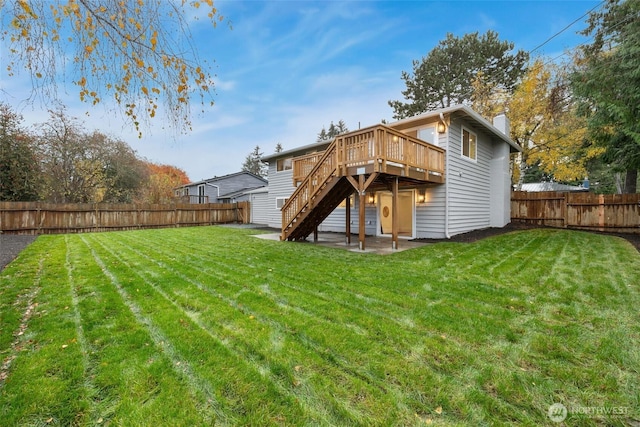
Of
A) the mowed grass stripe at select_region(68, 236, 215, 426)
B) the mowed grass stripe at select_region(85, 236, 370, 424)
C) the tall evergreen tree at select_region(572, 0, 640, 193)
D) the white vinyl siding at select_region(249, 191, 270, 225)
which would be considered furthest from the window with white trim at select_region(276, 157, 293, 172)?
the mowed grass stripe at select_region(68, 236, 215, 426)

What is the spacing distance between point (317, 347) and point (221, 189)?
26.5m

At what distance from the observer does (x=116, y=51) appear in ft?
11.2

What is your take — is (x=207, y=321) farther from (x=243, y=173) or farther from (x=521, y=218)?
(x=243, y=173)

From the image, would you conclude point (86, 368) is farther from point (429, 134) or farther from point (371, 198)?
point (429, 134)

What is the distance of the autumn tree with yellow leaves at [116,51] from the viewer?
2.99 meters

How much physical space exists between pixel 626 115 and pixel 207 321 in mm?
11220

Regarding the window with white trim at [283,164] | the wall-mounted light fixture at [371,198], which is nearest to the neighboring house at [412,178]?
Result: the wall-mounted light fixture at [371,198]

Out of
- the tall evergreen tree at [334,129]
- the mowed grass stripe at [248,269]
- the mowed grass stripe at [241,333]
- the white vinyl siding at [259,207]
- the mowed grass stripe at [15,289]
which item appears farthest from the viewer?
the tall evergreen tree at [334,129]

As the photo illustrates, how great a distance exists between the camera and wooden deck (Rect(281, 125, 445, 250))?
763cm

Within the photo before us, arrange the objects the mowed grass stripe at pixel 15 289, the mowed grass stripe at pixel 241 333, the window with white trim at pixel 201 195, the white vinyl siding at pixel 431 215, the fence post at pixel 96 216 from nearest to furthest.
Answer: the mowed grass stripe at pixel 241 333
the mowed grass stripe at pixel 15 289
the white vinyl siding at pixel 431 215
the fence post at pixel 96 216
the window with white trim at pixel 201 195

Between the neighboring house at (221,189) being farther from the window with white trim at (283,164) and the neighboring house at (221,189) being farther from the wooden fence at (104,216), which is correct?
the window with white trim at (283,164)

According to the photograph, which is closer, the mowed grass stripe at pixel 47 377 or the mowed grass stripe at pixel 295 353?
the mowed grass stripe at pixel 47 377

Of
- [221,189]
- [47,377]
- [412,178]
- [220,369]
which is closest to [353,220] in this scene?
[412,178]

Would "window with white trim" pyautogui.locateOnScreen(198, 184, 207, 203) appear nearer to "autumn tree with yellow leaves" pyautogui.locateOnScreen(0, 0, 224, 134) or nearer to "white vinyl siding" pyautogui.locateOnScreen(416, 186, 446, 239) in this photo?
"white vinyl siding" pyautogui.locateOnScreen(416, 186, 446, 239)
